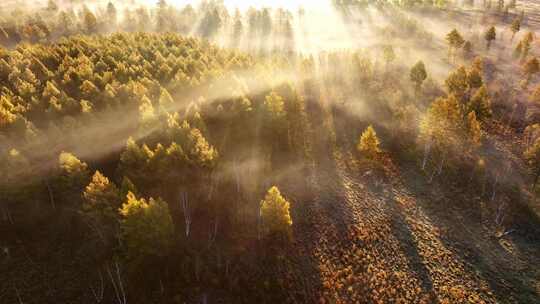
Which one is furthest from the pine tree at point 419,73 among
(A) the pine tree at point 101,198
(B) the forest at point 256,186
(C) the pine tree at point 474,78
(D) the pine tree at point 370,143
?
(A) the pine tree at point 101,198

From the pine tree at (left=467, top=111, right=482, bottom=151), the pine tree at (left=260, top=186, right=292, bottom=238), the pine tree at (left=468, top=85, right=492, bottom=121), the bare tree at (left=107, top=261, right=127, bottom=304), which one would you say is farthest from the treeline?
the bare tree at (left=107, top=261, right=127, bottom=304)

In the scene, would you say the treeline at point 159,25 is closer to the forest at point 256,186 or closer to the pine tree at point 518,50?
the forest at point 256,186

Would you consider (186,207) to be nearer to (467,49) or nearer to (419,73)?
(419,73)

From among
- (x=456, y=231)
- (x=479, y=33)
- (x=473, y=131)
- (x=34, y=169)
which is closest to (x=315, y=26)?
(x=479, y=33)

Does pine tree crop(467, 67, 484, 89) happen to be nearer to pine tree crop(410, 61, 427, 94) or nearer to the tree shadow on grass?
pine tree crop(410, 61, 427, 94)

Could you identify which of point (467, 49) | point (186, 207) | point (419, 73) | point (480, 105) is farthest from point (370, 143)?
point (467, 49)

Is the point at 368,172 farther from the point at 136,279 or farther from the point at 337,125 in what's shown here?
the point at 136,279
